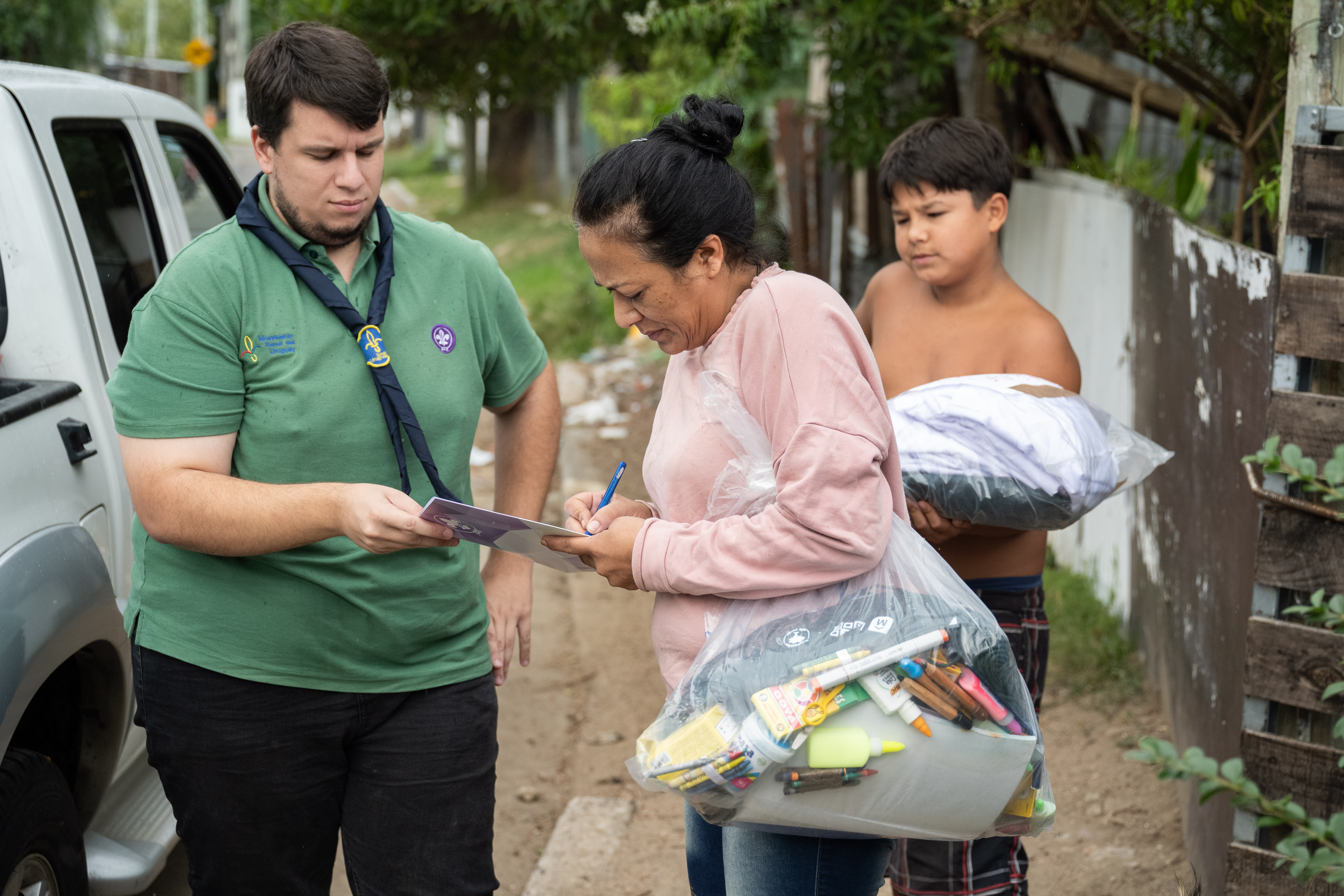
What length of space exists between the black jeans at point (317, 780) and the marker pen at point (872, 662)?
3.22ft

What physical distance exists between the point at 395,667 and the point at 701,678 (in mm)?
802

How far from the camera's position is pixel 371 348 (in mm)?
2172

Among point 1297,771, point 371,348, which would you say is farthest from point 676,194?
point 1297,771

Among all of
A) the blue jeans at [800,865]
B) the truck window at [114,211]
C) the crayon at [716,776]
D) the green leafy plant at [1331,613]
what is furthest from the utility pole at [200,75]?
the green leafy plant at [1331,613]

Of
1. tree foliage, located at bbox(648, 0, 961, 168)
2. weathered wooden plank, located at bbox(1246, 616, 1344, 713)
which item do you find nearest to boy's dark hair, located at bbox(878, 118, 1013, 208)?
weathered wooden plank, located at bbox(1246, 616, 1344, 713)

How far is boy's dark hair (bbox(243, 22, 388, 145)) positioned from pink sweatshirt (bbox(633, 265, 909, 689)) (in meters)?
0.82

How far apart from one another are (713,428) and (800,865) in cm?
72

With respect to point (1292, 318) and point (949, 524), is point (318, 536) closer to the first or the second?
point (949, 524)

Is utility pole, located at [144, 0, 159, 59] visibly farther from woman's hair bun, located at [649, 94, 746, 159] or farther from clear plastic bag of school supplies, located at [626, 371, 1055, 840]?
clear plastic bag of school supplies, located at [626, 371, 1055, 840]

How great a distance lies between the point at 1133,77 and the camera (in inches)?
206

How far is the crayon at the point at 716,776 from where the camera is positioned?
1678 mm

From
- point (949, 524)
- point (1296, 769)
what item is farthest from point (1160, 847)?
point (949, 524)

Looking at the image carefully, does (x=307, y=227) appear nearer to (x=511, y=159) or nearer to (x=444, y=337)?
(x=444, y=337)

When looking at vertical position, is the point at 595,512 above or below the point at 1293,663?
above
